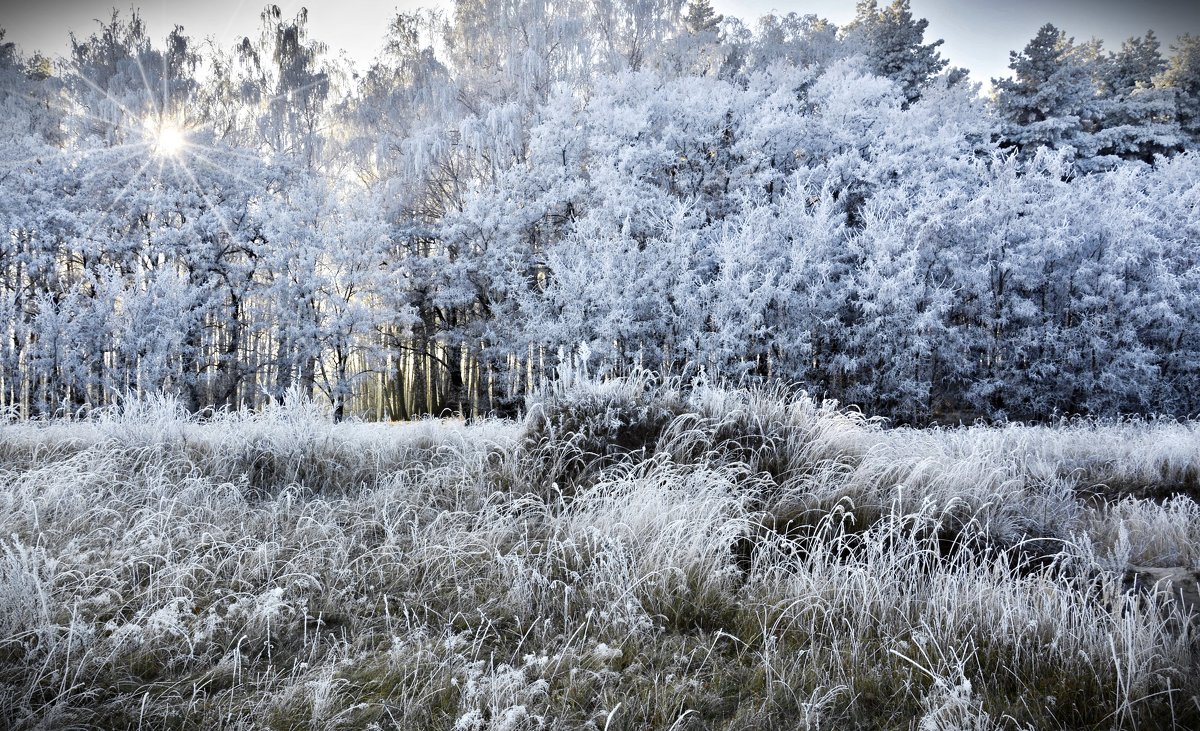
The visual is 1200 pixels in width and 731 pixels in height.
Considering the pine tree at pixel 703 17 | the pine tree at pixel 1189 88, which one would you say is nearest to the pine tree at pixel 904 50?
the pine tree at pixel 703 17

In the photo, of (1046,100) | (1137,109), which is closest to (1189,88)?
(1137,109)

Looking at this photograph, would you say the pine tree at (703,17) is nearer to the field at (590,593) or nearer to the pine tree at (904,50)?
the pine tree at (904,50)

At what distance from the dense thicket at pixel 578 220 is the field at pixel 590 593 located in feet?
32.6

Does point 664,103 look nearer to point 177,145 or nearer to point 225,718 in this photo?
point 177,145

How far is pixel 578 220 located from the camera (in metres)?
18.0

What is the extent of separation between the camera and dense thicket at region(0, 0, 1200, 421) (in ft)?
50.1

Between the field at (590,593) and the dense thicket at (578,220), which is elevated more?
the dense thicket at (578,220)

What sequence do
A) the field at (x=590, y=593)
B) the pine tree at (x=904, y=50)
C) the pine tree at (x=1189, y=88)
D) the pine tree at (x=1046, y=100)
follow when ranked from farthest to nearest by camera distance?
the pine tree at (x=904, y=50), the pine tree at (x=1189, y=88), the pine tree at (x=1046, y=100), the field at (x=590, y=593)

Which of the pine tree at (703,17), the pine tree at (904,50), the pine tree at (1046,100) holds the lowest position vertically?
the pine tree at (1046,100)

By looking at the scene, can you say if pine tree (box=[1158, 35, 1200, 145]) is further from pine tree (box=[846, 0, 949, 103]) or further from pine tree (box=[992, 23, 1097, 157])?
pine tree (box=[846, 0, 949, 103])

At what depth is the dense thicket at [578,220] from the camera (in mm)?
15281

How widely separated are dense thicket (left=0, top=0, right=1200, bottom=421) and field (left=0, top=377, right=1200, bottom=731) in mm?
9928

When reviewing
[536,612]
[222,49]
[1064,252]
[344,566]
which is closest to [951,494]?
[536,612]

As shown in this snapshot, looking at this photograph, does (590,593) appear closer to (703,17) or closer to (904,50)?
(904,50)
